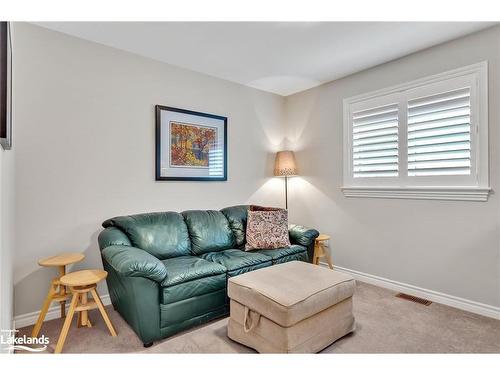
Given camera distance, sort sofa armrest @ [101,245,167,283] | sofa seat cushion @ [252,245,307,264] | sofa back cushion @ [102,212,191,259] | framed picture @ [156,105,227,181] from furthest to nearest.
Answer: framed picture @ [156,105,227,181], sofa seat cushion @ [252,245,307,264], sofa back cushion @ [102,212,191,259], sofa armrest @ [101,245,167,283]

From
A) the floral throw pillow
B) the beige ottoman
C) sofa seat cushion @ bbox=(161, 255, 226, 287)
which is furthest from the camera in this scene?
the floral throw pillow

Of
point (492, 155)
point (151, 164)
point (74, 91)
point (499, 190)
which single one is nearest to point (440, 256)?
point (499, 190)

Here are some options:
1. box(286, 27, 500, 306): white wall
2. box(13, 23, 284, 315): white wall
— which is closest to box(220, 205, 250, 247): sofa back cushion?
box(13, 23, 284, 315): white wall

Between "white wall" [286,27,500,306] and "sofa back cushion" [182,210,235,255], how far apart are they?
138 cm

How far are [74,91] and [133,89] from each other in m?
0.53

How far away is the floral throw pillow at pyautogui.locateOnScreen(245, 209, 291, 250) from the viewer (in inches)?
115

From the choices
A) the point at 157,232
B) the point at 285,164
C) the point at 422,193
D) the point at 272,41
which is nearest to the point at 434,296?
the point at 422,193

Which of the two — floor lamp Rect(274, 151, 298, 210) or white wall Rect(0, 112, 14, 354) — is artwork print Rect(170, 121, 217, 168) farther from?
white wall Rect(0, 112, 14, 354)

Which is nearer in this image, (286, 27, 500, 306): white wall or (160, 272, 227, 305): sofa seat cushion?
(160, 272, 227, 305): sofa seat cushion

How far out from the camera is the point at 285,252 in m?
2.86

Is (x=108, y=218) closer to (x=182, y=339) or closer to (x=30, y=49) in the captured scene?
(x=182, y=339)

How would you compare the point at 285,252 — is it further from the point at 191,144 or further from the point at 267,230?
the point at 191,144

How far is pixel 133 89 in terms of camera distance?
2873mm

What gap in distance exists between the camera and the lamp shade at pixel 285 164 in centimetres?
390
